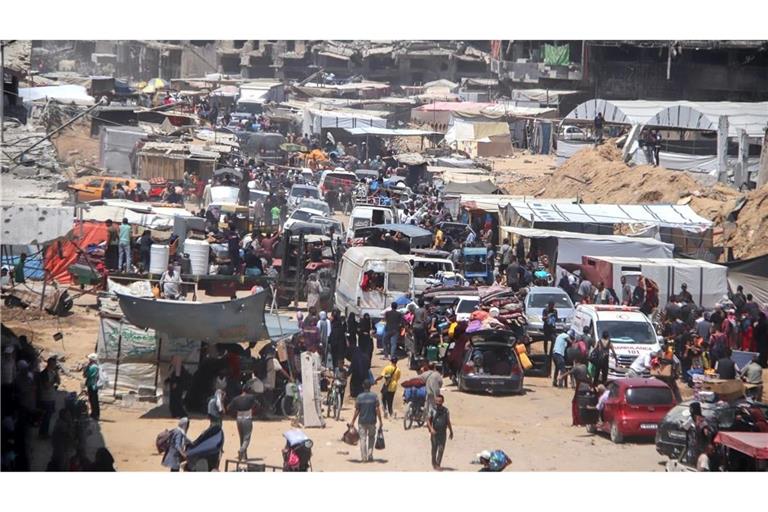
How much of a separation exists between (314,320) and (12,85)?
6137 mm

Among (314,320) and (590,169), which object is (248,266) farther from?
(590,169)

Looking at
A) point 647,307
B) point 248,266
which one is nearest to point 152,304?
point 248,266

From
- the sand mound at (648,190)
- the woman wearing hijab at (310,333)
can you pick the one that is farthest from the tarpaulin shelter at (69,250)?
the sand mound at (648,190)

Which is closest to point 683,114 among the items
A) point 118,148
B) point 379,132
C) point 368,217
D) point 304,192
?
point 379,132

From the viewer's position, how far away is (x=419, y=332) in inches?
835

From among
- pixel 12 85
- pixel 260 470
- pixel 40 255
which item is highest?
pixel 12 85

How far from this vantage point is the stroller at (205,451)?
48.9 feet

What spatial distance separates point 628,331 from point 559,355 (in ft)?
3.85

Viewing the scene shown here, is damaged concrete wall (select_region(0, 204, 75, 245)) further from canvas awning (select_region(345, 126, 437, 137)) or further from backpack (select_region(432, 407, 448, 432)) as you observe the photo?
canvas awning (select_region(345, 126, 437, 137))

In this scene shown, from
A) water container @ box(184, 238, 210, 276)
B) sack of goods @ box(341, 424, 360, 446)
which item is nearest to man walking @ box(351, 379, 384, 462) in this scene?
sack of goods @ box(341, 424, 360, 446)

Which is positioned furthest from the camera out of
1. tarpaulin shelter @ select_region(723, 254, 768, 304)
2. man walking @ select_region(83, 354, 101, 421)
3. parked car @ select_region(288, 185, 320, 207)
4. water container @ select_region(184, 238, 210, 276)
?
parked car @ select_region(288, 185, 320, 207)

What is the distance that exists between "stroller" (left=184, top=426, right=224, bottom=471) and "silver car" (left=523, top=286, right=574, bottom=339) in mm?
8441

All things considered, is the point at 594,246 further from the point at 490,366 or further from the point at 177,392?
the point at 177,392

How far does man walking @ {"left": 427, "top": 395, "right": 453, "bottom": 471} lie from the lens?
627 inches
